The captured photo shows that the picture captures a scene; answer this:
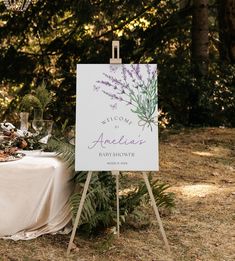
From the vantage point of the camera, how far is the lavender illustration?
3.54 metres

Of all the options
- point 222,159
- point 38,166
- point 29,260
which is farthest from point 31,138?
point 222,159

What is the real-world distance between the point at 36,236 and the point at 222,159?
10.9 ft

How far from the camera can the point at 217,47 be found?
33.1 ft

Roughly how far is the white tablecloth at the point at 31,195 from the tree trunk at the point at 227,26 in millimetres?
5971

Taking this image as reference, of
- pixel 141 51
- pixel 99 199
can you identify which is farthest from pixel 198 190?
pixel 141 51

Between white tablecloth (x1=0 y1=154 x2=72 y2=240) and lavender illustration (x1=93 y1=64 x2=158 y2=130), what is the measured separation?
638 mm

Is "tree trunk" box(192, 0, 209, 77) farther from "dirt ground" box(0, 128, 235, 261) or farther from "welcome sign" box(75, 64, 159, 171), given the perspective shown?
"welcome sign" box(75, 64, 159, 171)

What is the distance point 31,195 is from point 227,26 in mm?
6240

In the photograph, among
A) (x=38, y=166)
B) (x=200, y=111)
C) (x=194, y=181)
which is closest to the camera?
(x=38, y=166)

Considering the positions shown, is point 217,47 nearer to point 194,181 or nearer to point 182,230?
point 194,181

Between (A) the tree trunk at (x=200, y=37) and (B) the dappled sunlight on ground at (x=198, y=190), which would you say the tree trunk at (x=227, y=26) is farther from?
(B) the dappled sunlight on ground at (x=198, y=190)

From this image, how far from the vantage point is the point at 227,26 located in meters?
8.98

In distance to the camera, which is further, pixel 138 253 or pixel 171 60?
pixel 171 60

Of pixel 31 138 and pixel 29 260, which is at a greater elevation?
pixel 31 138
